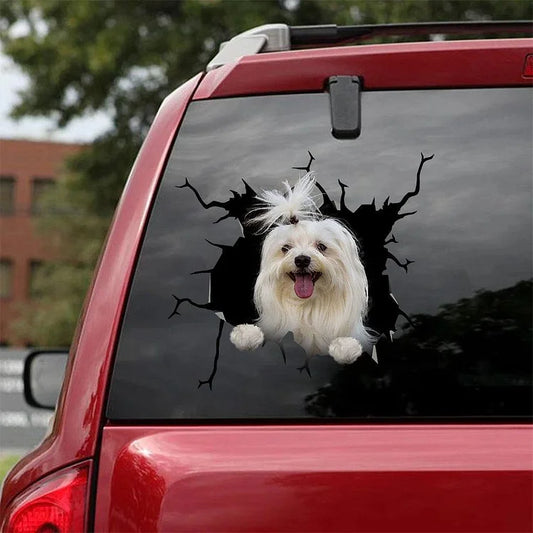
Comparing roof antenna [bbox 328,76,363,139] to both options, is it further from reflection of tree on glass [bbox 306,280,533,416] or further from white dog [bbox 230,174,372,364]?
reflection of tree on glass [bbox 306,280,533,416]

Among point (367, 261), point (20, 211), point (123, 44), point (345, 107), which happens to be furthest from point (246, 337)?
point (20, 211)

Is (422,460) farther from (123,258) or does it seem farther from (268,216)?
(123,258)

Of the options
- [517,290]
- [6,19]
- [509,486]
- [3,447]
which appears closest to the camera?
[509,486]

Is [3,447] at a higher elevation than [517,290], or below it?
below

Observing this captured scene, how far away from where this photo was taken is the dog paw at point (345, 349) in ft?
6.37

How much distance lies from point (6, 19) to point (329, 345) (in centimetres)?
1818

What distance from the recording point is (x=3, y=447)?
13.2m

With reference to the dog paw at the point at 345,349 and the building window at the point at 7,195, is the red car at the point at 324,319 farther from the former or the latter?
the building window at the point at 7,195

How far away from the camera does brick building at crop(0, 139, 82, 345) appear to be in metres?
51.8

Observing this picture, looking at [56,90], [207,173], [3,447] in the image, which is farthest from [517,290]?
[56,90]

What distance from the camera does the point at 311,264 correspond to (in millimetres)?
2035

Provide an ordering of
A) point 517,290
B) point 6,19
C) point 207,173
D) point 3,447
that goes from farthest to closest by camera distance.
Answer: point 6,19 → point 3,447 → point 207,173 → point 517,290

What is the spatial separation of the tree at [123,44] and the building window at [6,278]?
31.9 meters

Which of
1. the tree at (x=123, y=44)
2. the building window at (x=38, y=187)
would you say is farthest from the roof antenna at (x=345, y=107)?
the building window at (x=38, y=187)
